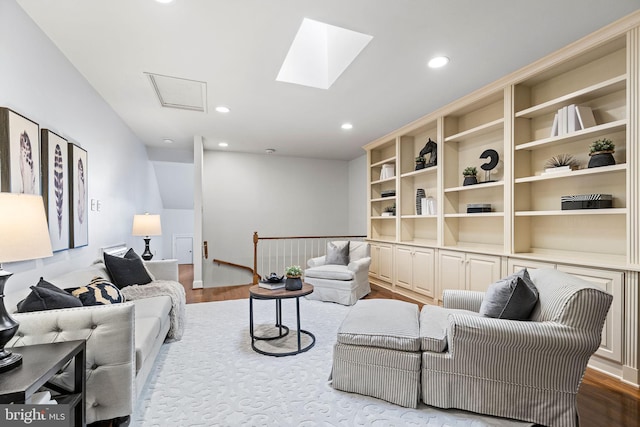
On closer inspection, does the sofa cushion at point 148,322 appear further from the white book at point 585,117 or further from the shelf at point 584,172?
the white book at point 585,117

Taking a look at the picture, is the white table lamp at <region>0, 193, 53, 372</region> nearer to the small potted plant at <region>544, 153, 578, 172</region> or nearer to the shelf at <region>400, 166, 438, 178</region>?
the small potted plant at <region>544, 153, 578, 172</region>

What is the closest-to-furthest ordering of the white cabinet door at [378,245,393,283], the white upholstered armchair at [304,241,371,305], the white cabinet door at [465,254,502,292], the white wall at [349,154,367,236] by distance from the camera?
the white cabinet door at [465,254,502,292] → the white upholstered armchair at [304,241,371,305] → the white cabinet door at [378,245,393,283] → the white wall at [349,154,367,236]

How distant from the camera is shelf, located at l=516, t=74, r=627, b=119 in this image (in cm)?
231

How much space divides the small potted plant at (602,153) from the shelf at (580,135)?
0.09 m

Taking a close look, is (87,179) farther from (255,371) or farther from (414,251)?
(414,251)

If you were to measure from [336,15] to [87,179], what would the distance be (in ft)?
9.54

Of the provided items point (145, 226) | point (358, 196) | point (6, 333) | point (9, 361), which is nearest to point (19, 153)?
point (6, 333)

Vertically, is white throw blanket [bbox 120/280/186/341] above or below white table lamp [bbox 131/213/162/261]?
below

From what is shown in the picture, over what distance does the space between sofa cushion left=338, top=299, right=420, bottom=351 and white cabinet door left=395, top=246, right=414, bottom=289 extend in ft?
7.12

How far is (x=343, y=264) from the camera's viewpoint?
466cm

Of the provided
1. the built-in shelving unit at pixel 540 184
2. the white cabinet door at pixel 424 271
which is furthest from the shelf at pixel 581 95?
the white cabinet door at pixel 424 271

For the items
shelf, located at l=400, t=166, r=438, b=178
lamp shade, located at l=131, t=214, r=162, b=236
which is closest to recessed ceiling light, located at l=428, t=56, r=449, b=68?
shelf, located at l=400, t=166, r=438, b=178

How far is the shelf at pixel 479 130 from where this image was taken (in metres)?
3.27

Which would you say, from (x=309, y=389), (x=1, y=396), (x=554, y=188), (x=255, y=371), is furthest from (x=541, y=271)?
(x=1, y=396)
